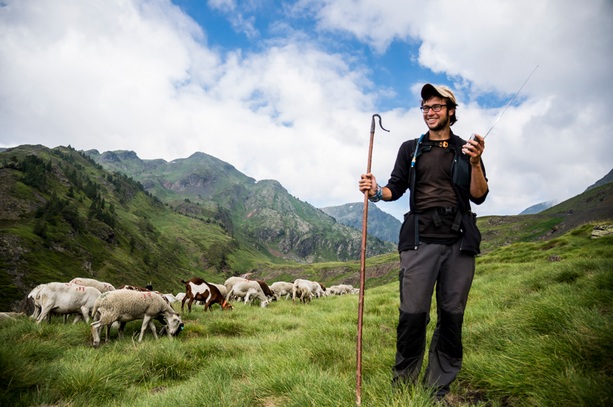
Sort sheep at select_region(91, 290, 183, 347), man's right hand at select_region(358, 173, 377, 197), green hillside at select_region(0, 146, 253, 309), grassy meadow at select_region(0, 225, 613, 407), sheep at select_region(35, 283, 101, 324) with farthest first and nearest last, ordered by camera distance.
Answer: green hillside at select_region(0, 146, 253, 309)
sheep at select_region(35, 283, 101, 324)
sheep at select_region(91, 290, 183, 347)
man's right hand at select_region(358, 173, 377, 197)
grassy meadow at select_region(0, 225, 613, 407)

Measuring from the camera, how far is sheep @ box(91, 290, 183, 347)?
9.23m

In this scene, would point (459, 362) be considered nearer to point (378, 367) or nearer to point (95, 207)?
point (378, 367)

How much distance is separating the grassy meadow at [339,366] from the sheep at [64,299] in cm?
333

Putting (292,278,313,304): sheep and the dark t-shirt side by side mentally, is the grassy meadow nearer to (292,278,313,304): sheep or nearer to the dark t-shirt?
the dark t-shirt

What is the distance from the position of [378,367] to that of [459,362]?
137 cm

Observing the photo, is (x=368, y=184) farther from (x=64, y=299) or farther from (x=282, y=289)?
(x=282, y=289)

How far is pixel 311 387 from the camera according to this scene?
392 centimetres

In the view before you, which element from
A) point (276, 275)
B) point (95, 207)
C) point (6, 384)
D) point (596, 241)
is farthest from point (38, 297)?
point (276, 275)

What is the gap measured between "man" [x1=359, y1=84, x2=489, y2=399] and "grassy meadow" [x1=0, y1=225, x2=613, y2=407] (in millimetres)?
485

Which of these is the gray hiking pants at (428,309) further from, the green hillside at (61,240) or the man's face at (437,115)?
the green hillside at (61,240)

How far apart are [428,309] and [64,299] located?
528 inches

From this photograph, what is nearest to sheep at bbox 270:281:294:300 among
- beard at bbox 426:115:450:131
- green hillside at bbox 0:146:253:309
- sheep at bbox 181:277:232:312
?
sheep at bbox 181:277:232:312

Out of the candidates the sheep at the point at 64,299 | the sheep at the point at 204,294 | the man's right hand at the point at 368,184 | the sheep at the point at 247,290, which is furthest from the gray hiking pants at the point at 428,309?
the sheep at the point at 247,290

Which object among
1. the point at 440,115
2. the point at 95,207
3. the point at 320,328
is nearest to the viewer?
the point at 440,115
